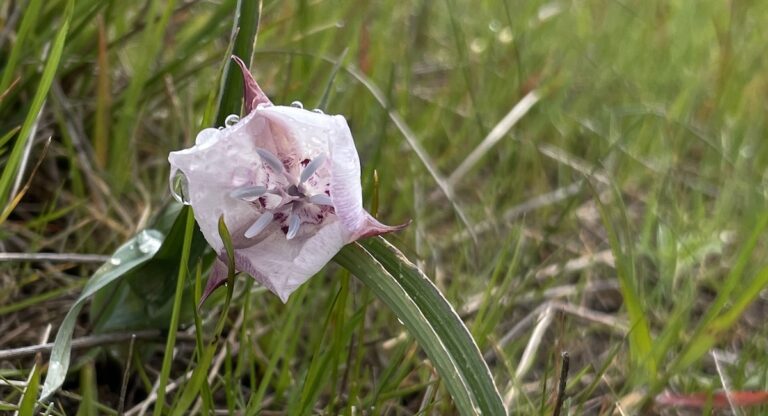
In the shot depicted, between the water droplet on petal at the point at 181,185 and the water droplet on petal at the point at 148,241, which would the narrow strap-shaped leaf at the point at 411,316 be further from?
the water droplet on petal at the point at 148,241

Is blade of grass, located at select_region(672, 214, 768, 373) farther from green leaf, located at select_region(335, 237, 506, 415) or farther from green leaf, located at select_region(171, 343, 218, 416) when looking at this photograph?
green leaf, located at select_region(171, 343, 218, 416)

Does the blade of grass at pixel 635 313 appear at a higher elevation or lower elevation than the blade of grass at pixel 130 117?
lower

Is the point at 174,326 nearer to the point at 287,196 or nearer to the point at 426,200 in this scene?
the point at 287,196

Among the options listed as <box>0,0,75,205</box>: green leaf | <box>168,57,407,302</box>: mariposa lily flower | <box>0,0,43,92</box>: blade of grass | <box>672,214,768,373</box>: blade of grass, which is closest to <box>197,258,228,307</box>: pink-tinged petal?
<box>168,57,407,302</box>: mariposa lily flower

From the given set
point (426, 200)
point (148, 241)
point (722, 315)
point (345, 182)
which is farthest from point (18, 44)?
point (722, 315)

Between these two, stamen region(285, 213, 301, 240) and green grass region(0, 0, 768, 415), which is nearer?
stamen region(285, 213, 301, 240)

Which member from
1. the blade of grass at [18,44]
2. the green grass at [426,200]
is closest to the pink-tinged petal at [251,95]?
the green grass at [426,200]

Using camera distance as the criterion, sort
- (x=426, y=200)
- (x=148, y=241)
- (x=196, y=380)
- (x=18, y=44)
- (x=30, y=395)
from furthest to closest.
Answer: (x=426, y=200), (x=18, y=44), (x=148, y=241), (x=196, y=380), (x=30, y=395)
